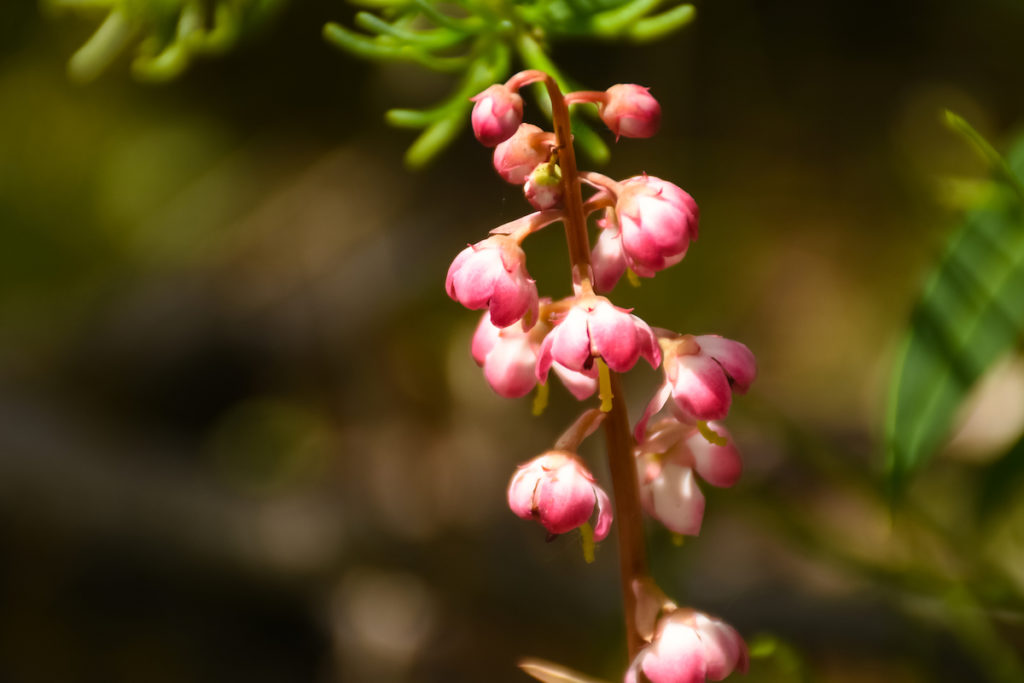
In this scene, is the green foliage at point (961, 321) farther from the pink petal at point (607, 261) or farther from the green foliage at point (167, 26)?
the green foliage at point (167, 26)

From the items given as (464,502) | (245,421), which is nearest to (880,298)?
(464,502)

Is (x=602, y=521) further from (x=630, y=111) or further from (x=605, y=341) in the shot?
(x=630, y=111)

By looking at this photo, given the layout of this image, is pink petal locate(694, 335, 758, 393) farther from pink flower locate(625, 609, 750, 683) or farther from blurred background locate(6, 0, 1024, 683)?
blurred background locate(6, 0, 1024, 683)

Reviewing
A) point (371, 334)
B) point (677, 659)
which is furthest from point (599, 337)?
point (371, 334)

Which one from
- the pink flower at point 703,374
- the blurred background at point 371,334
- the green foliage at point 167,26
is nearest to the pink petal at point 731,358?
the pink flower at point 703,374

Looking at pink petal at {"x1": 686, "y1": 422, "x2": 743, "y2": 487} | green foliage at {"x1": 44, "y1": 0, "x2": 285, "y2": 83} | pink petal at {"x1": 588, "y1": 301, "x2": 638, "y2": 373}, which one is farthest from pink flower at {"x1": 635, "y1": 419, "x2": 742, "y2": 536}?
green foliage at {"x1": 44, "y1": 0, "x2": 285, "y2": 83}
